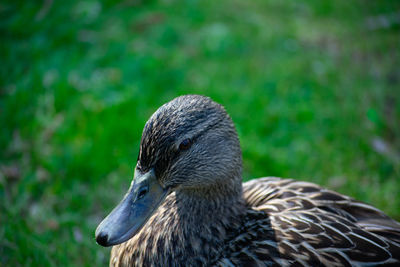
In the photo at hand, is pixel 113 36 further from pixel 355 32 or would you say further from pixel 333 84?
pixel 355 32

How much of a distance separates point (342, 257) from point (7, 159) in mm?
2739

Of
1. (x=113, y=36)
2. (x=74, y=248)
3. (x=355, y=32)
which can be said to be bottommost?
(x=74, y=248)

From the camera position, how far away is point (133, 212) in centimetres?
172

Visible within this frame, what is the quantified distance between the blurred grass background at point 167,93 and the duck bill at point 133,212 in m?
0.94

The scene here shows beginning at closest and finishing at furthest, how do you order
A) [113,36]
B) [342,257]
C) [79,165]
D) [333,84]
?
[342,257]
[79,165]
[333,84]
[113,36]

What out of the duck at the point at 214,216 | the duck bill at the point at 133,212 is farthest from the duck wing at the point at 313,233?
the duck bill at the point at 133,212

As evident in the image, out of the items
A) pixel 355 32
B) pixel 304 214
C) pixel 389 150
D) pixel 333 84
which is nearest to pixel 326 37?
pixel 355 32

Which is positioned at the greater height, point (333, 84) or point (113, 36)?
point (113, 36)

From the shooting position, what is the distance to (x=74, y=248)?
250cm

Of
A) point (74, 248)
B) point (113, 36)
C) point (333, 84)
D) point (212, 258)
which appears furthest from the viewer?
point (113, 36)

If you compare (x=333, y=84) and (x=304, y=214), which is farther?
(x=333, y=84)

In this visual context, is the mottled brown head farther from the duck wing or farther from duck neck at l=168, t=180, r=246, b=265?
the duck wing

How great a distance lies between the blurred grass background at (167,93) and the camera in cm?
287

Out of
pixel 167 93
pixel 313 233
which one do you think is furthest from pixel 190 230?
pixel 167 93
